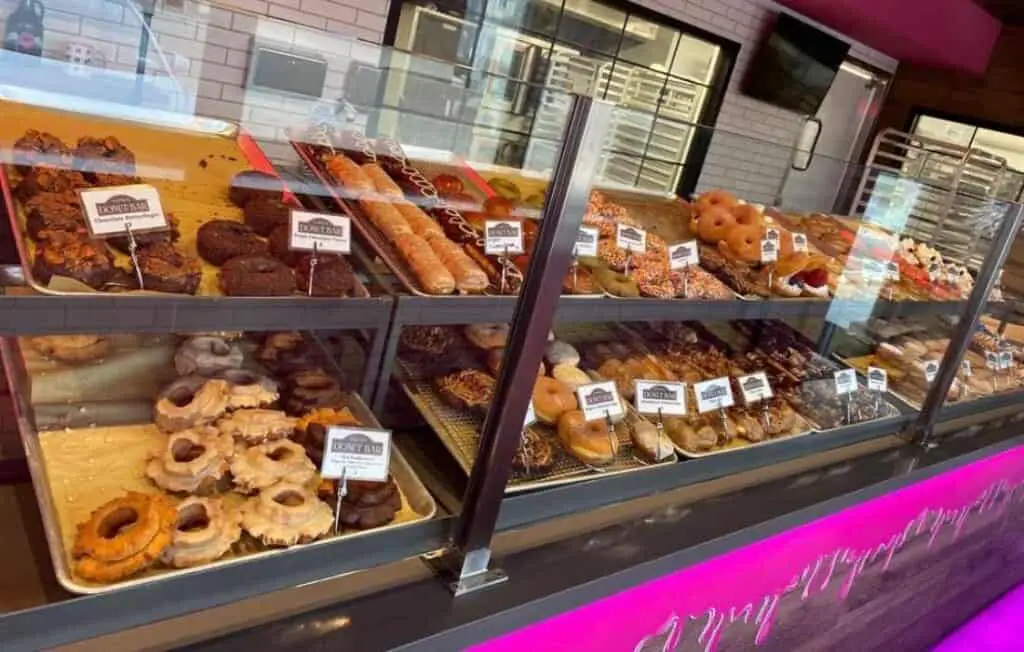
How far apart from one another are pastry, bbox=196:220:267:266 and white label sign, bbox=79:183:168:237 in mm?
88

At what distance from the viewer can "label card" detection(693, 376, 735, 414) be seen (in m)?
2.16

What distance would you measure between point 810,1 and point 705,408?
4.23 meters

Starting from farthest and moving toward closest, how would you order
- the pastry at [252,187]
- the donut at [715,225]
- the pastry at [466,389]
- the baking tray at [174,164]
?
the donut at [715,225] → the pastry at [466,389] → the pastry at [252,187] → the baking tray at [174,164]

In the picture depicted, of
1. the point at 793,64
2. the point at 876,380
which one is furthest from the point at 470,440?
the point at 793,64

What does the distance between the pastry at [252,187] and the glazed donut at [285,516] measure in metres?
0.57

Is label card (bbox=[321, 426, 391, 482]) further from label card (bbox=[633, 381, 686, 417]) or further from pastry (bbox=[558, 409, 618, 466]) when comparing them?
label card (bbox=[633, 381, 686, 417])

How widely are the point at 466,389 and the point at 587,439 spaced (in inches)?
12.0

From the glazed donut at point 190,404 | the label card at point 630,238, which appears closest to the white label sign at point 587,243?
the label card at point 630,238

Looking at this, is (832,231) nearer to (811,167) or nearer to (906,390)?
(811,167)

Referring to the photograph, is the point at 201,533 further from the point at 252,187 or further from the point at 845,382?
the point at 845,382

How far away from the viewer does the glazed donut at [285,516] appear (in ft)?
4.39

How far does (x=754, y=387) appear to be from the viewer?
241 centimetres

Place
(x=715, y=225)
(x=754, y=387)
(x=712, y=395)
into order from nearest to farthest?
(x=712, y=395) < (x=754, y=387) < (x=715, y=225)

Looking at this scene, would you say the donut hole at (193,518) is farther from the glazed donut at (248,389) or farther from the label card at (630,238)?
the label card at (630,238)
